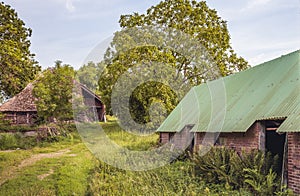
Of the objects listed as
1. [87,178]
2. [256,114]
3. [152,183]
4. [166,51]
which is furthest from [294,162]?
[166,51]

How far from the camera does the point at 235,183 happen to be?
9.05 metres

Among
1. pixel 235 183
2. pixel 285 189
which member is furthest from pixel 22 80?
pixel 285 189

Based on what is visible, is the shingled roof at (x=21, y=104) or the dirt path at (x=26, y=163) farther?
the shingled roof at (x=21, y=104)

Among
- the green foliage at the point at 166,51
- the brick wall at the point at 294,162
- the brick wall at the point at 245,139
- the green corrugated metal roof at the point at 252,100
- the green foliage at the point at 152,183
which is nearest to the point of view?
the brick wall at the point at 294,162

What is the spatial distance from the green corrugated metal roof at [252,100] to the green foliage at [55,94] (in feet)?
33.6

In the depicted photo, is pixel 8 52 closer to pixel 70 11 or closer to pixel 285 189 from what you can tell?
pixel 70 11

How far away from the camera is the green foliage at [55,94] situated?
21688 mm

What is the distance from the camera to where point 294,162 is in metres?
7.94

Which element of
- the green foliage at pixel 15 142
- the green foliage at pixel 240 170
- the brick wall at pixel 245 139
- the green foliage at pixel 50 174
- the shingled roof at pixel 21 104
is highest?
the shingled roof at pixel 21 104

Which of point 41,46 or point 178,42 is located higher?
point 178,42

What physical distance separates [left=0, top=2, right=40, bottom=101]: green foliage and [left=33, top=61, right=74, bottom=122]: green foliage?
940 cm

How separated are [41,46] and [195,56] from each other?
1182 cm

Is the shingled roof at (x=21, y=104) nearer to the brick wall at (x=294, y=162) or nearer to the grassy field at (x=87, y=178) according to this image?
the grassy field at (x=87, y=178)

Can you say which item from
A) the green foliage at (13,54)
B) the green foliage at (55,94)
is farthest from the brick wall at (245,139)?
the green foliage at (55,94)
